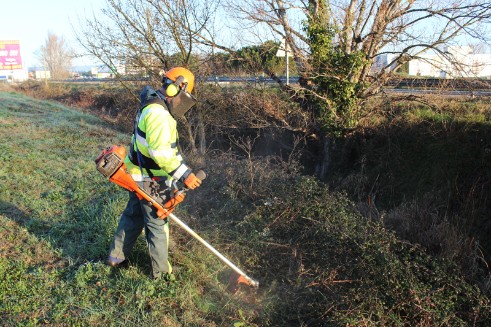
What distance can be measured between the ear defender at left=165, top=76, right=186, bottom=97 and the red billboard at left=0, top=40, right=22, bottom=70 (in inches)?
2002

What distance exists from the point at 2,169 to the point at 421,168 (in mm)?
9219

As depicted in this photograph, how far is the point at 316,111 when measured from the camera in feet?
39.8

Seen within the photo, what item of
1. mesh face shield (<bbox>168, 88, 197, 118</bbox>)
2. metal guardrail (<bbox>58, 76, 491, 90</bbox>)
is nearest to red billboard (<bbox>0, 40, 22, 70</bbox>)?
metal guardrail (<bbox>58, 76, 491, 90</bbox>)

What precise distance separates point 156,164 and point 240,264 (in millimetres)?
1530

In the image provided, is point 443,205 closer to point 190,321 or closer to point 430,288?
point 430,288

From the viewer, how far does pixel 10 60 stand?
46.7m

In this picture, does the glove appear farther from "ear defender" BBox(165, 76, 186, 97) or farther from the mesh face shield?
"ear defender" BBox(165, 76, 186, 97)

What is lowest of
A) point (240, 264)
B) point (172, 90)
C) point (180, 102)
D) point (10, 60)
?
point (240, 264)

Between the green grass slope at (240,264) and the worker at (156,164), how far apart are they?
0.95ft

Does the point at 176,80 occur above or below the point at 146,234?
above

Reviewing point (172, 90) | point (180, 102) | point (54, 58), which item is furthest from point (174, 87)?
point (54, 58)

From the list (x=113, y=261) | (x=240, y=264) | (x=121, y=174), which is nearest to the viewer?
(x=121, y=174)

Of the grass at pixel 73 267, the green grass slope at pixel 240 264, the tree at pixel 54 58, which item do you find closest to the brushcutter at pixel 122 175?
the green grass slope at pixel 240 264

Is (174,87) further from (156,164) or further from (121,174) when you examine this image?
→ (121,174)
